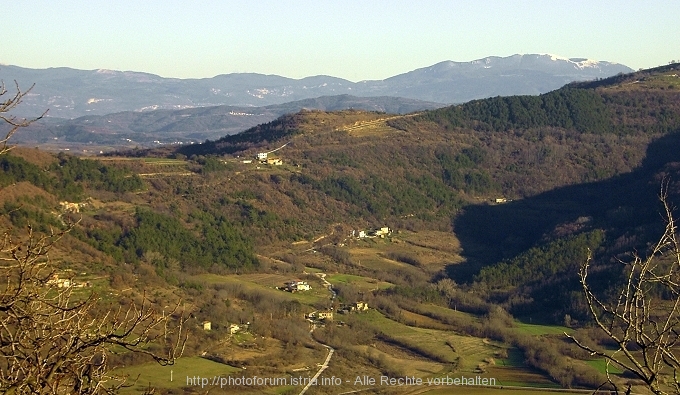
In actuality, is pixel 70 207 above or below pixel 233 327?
above

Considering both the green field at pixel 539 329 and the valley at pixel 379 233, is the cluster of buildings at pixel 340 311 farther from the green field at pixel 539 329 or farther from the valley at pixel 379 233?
the green field at pixel 539 329

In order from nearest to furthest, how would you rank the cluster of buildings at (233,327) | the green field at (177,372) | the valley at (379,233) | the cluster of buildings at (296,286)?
the green field at (177,372), the valley at (379,233), the cluster of buildings at (233,327), the cluster of buildings at (296,286)

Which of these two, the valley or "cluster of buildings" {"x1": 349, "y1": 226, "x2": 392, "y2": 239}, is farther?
"cluster of buildings" {"x1": 349, "y1": 226, "x2": 392, "y2": 239}

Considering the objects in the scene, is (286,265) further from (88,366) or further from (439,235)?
(88,366)

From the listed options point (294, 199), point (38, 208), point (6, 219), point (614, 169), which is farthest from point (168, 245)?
point (614, 169)

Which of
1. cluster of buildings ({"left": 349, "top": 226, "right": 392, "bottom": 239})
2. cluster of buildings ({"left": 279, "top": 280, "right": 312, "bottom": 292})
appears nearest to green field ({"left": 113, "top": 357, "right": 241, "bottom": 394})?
cluster of buildings ({"left": 279, "top": 280, "right": 312, "bottom": 292})

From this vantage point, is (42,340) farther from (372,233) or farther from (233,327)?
(372,233)

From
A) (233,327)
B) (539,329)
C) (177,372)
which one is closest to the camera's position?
(177,372)

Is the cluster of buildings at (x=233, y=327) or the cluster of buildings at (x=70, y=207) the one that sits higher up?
the cluster of buildings at (x=70, y=207)

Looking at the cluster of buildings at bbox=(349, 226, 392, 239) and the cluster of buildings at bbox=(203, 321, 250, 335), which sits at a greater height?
the cluster of buildings at bbox=(203, 321, 250, 335)

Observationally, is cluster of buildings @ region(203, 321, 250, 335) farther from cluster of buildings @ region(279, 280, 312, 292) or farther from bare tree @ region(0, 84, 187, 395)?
bare tree @ region(0, 84, 187, 395)

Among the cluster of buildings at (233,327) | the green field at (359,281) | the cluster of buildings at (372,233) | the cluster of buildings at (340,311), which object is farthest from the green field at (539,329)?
the cluster of buildings at (372,233)

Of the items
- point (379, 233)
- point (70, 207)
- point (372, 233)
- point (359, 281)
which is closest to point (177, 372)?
point (359, 281)
